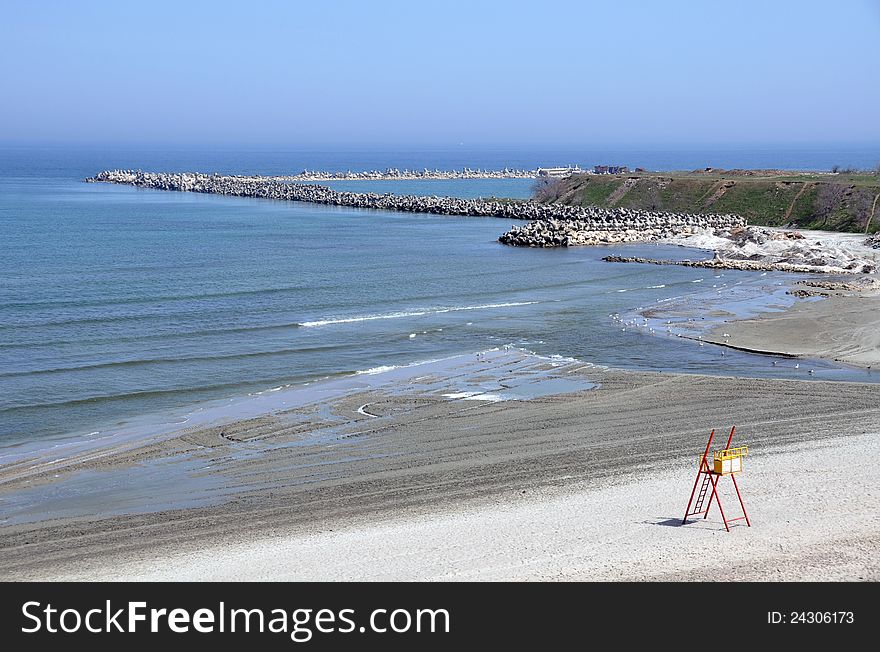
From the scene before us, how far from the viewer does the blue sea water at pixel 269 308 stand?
2978 centimetres

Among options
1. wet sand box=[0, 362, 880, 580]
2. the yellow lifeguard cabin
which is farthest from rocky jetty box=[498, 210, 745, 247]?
the yellow lifeguard cabin

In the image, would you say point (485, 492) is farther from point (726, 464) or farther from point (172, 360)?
point (172, 360)

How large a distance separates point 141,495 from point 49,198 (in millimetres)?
97260

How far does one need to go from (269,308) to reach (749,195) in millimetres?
55436

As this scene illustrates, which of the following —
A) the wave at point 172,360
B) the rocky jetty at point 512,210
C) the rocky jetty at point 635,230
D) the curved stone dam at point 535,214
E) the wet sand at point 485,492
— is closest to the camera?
the wet sand at point 485,492

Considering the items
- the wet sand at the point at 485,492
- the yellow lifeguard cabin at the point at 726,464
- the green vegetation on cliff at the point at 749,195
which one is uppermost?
the green vegetation on cliff at the point at 749,195

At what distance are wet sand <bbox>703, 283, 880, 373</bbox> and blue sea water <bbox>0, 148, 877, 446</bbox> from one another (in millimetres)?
1754

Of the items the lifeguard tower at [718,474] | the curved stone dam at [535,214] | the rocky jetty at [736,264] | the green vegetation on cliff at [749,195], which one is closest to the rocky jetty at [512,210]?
the curved stone dam at [535,214]

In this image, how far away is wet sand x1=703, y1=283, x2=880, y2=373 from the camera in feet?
112

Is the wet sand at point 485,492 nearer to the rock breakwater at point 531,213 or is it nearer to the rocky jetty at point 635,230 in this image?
the rocky jetty at point 635,230

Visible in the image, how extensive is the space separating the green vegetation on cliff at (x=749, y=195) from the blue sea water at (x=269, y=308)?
1562cm

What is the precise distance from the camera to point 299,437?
24359 mm

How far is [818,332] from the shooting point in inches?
1484
